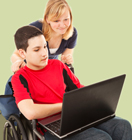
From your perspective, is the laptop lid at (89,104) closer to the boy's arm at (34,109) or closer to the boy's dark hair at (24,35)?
the boy's arm at (34,109)

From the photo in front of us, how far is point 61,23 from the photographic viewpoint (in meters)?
2.65

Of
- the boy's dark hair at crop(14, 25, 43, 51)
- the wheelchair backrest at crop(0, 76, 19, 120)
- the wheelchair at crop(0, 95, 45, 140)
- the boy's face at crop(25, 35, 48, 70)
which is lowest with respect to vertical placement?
the wheelchair at crop(0, 95, 45, 140)

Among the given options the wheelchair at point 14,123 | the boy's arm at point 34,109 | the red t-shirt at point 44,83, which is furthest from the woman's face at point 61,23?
the boy's arm at point 34,109

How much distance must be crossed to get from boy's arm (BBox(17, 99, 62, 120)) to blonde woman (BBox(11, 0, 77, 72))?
44 centimetres

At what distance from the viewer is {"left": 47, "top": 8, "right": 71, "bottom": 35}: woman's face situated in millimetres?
2633

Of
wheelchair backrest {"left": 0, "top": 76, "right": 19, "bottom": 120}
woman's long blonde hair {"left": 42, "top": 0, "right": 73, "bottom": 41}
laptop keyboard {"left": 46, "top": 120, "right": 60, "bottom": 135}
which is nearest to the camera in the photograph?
laptop keyboard {"left": 46, "top": 120, "right": 60, "bottom": 135}

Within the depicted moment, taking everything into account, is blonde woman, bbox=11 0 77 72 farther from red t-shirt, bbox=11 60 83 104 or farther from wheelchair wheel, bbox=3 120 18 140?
wheelchair wheel, bbox=3 120 18 140

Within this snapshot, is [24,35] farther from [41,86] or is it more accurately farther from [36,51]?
[41,86]

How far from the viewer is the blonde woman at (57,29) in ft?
8.50

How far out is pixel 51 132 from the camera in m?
1.91

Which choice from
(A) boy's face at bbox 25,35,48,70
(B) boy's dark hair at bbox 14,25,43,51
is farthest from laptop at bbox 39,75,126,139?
(B) boy's dark hair at bbox 14,25,43,51

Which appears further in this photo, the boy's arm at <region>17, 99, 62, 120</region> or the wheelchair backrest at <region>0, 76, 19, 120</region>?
the wheelchair backrest at <region>0, 76, 19, 120</region>

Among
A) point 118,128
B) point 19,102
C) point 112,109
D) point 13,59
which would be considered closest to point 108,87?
point 112,109

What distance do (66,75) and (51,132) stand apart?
2.00ft
